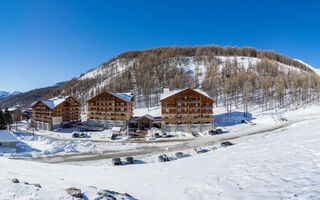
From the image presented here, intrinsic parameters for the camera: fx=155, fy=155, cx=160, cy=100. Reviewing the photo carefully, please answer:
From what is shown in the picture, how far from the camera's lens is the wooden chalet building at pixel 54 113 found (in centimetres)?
5631

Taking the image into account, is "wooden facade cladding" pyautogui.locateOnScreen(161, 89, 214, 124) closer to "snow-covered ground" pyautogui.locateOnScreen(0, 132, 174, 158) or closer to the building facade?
"snow-covered ground" pyautogui.locateOnScreen(0, 132, 174, 158)

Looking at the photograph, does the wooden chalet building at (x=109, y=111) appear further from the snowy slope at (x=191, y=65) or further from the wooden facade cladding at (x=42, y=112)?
the snowy slope at (x=191, y=65)

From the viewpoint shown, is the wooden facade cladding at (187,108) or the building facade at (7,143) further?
the wooden facade cladding at (187,108)

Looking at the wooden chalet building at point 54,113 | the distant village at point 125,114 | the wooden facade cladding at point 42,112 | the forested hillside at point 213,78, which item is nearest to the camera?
the distant village at point 125,114

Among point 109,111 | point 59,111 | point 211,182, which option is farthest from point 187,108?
point 59,111

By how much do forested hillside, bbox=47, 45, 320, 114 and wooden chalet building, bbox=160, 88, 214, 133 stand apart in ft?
87.4

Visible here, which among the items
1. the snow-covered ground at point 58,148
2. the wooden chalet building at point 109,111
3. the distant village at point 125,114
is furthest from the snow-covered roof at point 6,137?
the wooden chalet building at point 109,111

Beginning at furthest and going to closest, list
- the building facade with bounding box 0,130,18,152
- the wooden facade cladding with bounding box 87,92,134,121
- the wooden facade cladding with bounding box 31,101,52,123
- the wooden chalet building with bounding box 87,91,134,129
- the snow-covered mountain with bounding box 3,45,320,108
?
the snow-covered mountain with bounding box 3,45,320,108
the wooden facade cladding with bounding box 31,101,52,123
the wooden facade cladding with bounding box 87,92,134,121
the wooden chalet building with bounding box 87,91,134,129
the building facade with bounding box 0,130,18,152

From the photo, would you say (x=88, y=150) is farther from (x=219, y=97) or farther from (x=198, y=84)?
(x=198, y=84)

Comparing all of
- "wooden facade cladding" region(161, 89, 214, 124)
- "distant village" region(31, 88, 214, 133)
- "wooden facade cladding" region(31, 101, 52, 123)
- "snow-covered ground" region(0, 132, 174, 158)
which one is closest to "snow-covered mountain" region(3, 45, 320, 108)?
"distant village" region(31, 88, 214, 133)

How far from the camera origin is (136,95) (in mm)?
95188

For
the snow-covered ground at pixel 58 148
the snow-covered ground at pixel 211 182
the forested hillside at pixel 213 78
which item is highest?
the forested hillside at pixel 213 78

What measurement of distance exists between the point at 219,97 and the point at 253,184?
3112 inches

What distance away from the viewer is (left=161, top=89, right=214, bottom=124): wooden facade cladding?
47.5m
